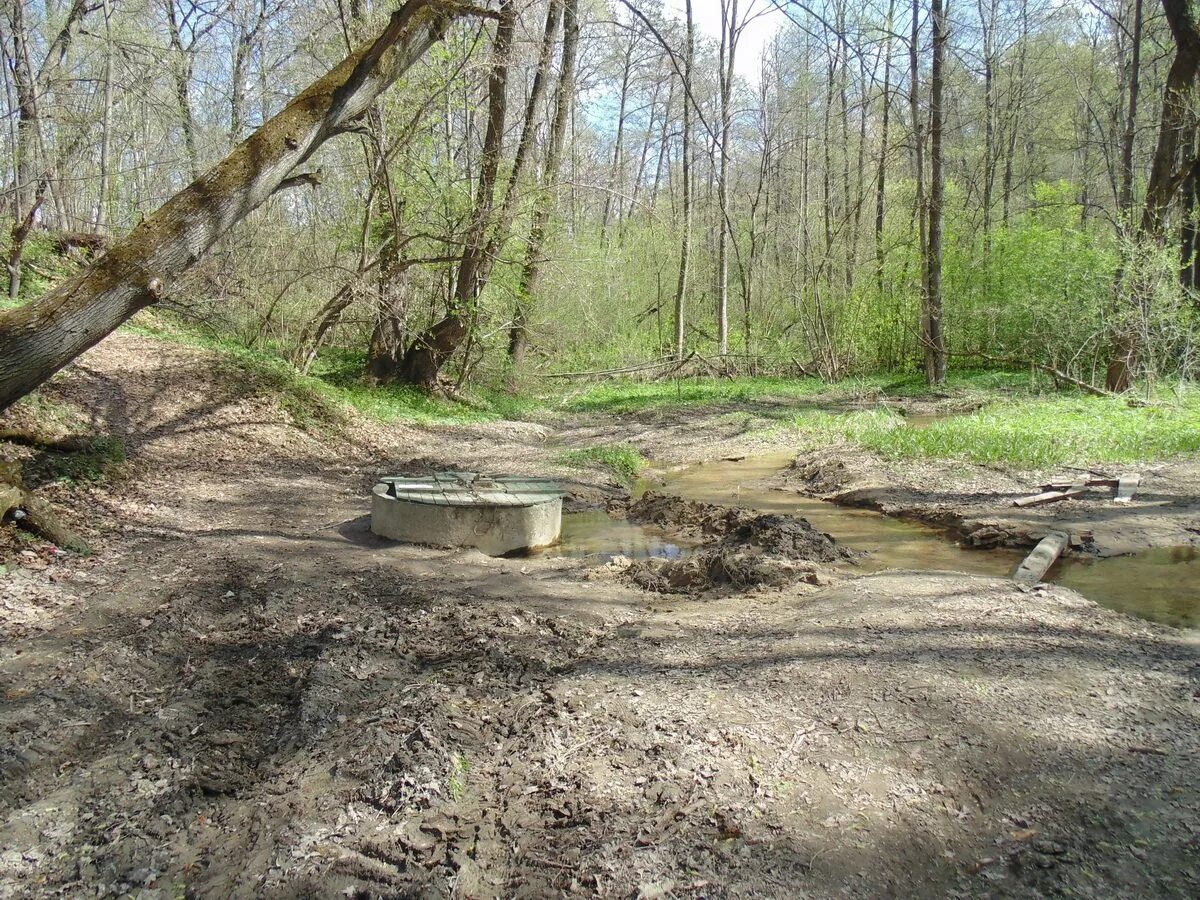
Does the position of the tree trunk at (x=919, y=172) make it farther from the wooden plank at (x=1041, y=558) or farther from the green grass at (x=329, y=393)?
the wooden plank at (x=1041, y=558)

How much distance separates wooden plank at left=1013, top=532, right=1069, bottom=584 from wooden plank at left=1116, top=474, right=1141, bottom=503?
5.71 ft

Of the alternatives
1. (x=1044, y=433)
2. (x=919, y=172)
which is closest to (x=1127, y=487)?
(x=1044, y=433)

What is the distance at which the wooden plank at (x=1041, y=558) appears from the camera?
222 inches

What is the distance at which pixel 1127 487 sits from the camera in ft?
26.3

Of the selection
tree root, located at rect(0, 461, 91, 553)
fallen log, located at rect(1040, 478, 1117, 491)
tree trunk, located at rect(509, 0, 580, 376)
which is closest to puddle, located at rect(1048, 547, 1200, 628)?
fallen log, located at rect(1040, 478, 1117, 491)

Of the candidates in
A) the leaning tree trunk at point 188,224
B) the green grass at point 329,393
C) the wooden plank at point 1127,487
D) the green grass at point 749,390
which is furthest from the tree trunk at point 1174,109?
the leaning tree trunk at point 188,224

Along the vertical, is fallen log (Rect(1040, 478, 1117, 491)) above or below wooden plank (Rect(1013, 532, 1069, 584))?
above

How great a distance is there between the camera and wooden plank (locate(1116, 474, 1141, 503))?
782 centimetres

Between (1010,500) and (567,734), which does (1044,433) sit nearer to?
(1010,500)

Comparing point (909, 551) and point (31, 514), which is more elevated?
point (31, 514)

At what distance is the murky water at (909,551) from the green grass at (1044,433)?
89.6 inches

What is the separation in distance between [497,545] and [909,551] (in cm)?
367

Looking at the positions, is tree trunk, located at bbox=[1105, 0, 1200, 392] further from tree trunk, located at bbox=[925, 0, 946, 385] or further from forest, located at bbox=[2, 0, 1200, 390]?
tree trunk, located at bbox=[925, 0, 946, 385]

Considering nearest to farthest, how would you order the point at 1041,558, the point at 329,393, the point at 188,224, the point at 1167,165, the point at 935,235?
1. the point at 188,224
2. the point at 1041,558
3. the point at 329,393
4. the point at 1167,165
5. the point at 935,235
